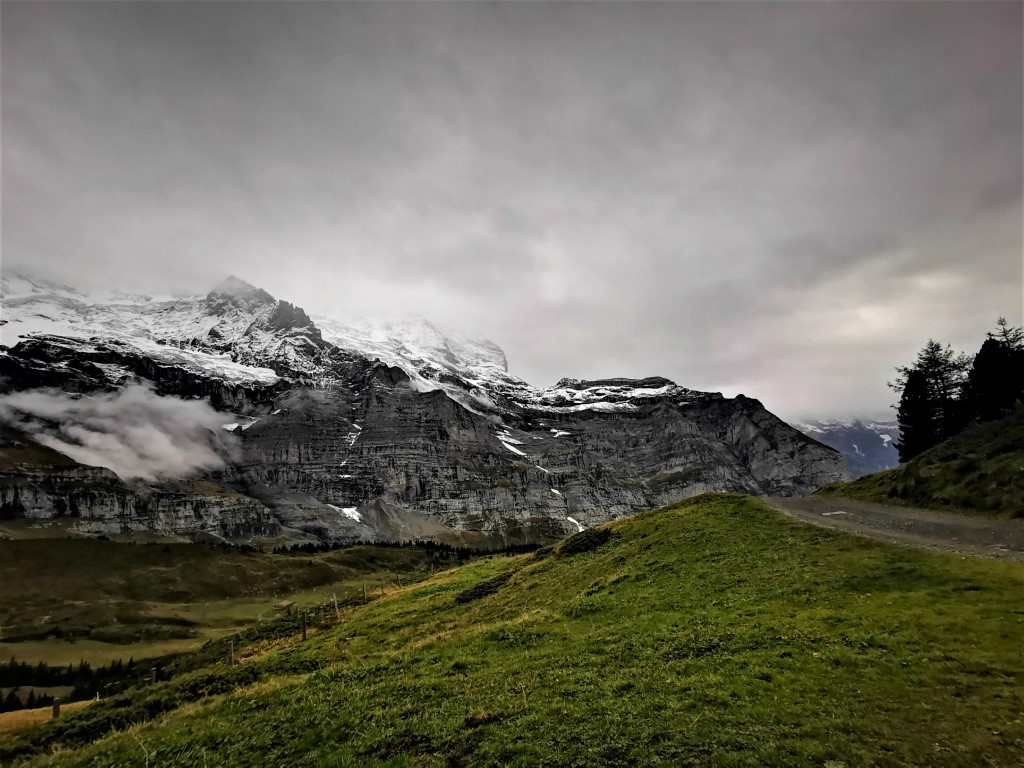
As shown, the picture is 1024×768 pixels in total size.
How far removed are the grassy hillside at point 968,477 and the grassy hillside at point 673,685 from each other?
1329cm

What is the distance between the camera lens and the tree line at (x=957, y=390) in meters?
64.6

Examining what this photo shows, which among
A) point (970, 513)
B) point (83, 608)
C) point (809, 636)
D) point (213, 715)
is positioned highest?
point (970, 513)

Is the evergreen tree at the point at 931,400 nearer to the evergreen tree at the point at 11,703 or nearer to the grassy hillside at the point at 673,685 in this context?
the grassy hillside at the point at 673,685

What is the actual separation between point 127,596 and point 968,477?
214224 millimetres

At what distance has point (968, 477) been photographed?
132ft

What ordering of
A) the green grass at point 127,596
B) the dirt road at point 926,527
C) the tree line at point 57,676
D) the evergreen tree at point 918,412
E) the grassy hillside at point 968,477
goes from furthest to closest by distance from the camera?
the green grass at point 127,596
the tree line at point 57,676
the evergreen tree at point 918,412
the grassy hillside at point 968,477
the dirt road at point 926,527

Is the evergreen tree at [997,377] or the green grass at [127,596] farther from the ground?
the evergreen tree at [997,377]

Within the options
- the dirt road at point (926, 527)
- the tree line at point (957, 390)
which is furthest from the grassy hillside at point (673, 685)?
the tree line at point (957, 390)

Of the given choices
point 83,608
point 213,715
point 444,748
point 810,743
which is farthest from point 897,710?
point 83,608

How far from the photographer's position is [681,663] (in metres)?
19.9

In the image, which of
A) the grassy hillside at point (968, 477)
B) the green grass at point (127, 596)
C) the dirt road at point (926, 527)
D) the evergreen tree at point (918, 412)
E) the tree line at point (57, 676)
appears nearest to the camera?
the dirt road at point (926, 527)

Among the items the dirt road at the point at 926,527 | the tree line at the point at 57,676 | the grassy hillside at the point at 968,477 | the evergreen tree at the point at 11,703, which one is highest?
the grassy hillside at the point at 968,477

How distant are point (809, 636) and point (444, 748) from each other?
14.4 metres

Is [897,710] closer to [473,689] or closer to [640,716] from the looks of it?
[640,716]
